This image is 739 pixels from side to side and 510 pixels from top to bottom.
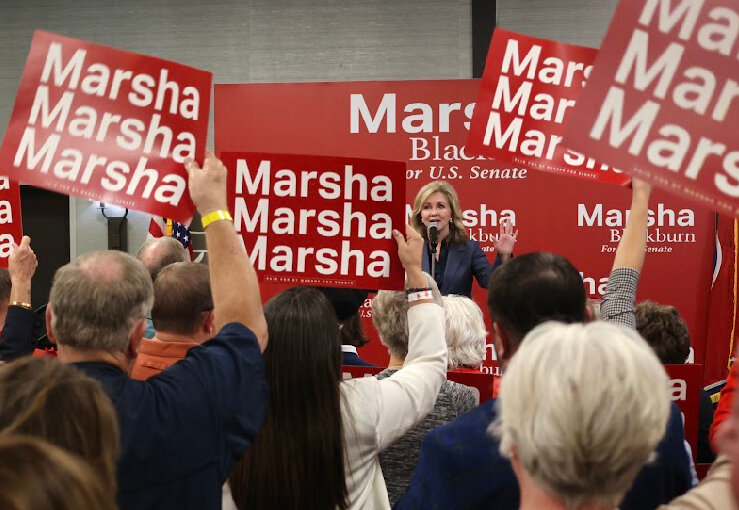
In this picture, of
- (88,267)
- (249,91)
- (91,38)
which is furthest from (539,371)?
(91,38)

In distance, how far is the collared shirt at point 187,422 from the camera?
1.47m

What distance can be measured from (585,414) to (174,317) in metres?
1.27

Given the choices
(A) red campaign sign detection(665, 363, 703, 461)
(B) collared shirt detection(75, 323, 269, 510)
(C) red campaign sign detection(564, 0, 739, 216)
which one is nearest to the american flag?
(A) red campaign sign detection(665, 363, 703, 461)

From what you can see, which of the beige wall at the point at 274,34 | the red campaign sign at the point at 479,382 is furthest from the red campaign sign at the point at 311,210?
the beige wall at the point at 274,34

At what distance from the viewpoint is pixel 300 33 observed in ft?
26.3

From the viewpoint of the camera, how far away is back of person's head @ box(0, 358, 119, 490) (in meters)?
1.12

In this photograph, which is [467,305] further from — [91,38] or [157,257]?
[91,38]

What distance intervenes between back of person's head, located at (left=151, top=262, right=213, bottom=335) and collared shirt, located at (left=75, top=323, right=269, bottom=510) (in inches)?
20.7

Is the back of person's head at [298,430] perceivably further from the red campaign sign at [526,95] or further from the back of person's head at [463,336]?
the red campaign sign at [526,95]

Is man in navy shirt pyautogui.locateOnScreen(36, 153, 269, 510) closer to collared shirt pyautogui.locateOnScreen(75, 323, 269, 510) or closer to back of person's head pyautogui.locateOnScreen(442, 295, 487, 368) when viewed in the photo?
collared shirt pyautogui.locateOnScreen(75, 323, 269, 510)

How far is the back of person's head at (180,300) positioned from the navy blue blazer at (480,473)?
79cm

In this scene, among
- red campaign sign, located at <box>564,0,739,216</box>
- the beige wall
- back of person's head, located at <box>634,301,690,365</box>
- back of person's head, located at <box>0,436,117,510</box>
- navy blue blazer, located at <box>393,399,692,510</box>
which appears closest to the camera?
back of person's head, located at <box>0,436,117,510</box>

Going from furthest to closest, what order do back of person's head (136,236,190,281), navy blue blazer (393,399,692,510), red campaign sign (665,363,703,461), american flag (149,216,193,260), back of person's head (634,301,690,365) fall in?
american flag (149,216,193,260), back of person's head (136,236,190,281), back of person's head (634,301,690,365), red campaign sign (665,363,703,461), navy blue blazer (393,399,692,510)

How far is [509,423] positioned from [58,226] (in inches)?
323
